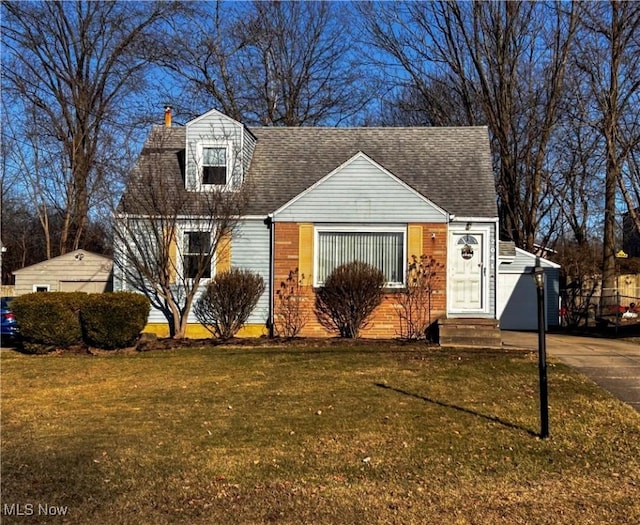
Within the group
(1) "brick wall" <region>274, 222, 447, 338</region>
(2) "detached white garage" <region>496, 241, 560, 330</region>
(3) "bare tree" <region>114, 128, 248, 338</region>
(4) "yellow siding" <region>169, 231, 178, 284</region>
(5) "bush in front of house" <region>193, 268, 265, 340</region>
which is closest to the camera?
(3) "bare tree" <region>114, 128, 248, 338</region>

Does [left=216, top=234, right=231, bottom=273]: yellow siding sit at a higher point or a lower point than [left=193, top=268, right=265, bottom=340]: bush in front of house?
higher

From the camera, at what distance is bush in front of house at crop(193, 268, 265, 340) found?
15.4 meters

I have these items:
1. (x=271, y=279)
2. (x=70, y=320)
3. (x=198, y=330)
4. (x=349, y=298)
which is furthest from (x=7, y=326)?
(x=349, y=298)

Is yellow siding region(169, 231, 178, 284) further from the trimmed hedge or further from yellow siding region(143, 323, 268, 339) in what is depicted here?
the trimmed hedge

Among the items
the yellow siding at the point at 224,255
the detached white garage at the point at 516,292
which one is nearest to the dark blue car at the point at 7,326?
the yellow siding at the point at 224,255

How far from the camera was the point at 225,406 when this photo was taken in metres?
8.16

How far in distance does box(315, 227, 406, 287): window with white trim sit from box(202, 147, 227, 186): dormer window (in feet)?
10.7

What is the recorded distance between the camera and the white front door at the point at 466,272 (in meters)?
15.8

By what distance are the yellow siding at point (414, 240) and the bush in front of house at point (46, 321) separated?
7.55m

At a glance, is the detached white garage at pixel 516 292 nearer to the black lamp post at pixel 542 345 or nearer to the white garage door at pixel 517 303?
the white garage door at pixel 517 303

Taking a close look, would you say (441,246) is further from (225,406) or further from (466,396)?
(225,406)

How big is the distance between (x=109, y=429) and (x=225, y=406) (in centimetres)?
157

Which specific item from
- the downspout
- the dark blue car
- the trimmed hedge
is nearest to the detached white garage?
the downspout

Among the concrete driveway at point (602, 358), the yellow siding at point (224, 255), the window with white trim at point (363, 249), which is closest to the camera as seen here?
the concrete driveway at point (602, 358)
